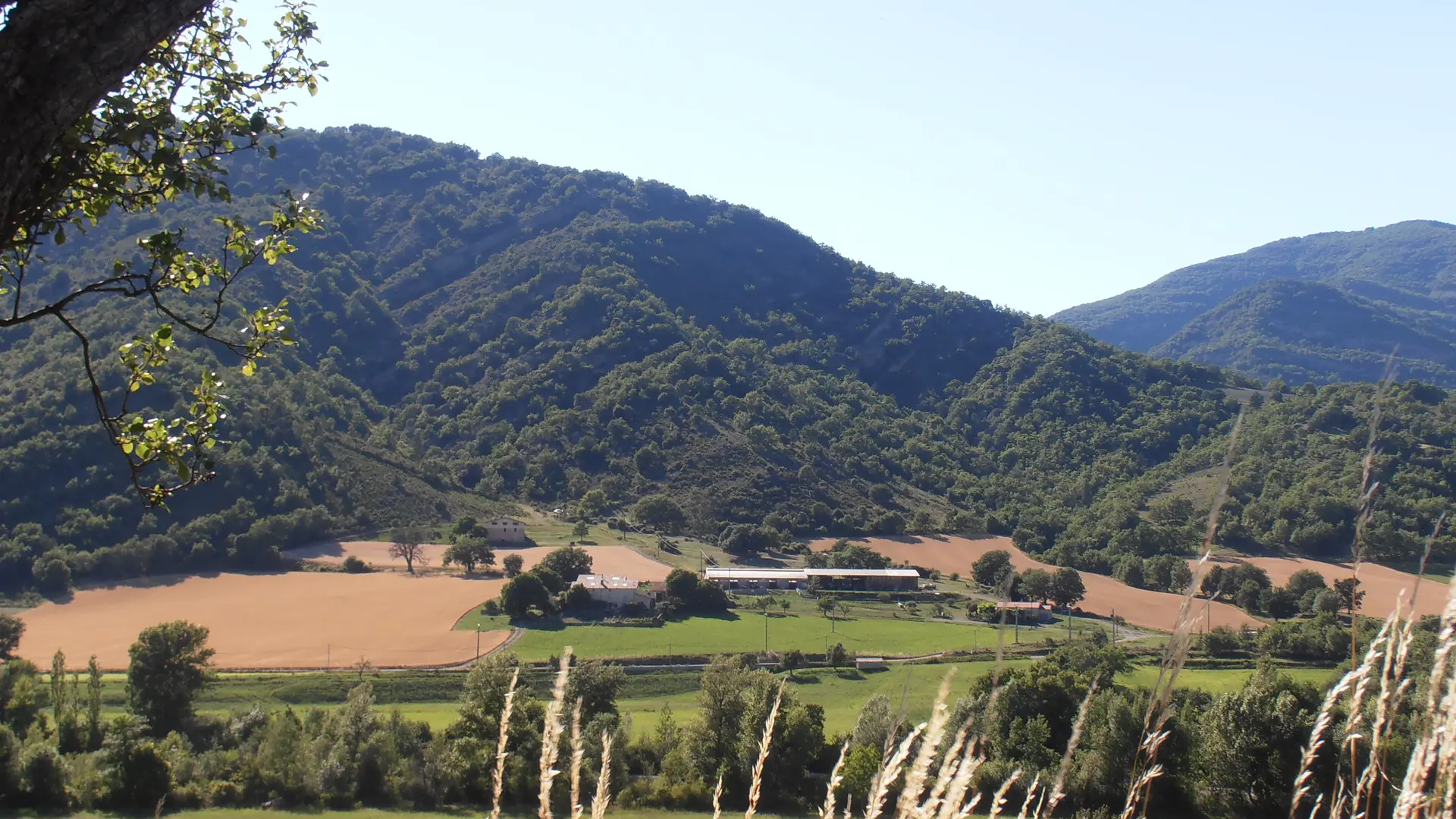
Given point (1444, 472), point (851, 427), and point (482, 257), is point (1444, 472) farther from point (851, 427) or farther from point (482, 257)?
point (482, 257)

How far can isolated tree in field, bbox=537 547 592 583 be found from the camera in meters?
46.0

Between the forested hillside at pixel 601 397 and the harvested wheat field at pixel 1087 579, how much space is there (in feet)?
9.98

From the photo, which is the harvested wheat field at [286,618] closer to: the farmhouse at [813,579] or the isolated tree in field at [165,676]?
the isolated tree in field at [165,676]

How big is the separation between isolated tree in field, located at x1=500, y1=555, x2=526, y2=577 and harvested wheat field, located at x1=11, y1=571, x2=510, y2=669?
1.28 meters

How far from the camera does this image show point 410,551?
5000 centimetres

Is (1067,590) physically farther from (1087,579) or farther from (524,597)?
(524,597)

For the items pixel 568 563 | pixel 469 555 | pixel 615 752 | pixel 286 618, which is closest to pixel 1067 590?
pixel 568 563

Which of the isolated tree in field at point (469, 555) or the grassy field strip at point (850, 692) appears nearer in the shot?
the grassy field strip at point (850, 692)

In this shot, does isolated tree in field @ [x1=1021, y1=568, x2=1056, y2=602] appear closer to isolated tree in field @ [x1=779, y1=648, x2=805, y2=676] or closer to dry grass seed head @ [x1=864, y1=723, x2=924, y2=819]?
isolated tree in field @ [x1=779, y1=648, x2=805, y2=676]

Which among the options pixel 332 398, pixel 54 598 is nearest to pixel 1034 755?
A: pixel 54 598

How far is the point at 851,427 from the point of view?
8950 centimetres

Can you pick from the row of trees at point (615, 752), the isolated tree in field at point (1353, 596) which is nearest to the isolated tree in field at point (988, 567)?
the row of trees at point (615, 752)

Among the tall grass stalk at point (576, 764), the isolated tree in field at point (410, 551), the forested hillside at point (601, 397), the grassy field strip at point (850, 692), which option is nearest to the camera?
the tall grass stalk at point (576, 764)

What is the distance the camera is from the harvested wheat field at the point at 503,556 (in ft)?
160
